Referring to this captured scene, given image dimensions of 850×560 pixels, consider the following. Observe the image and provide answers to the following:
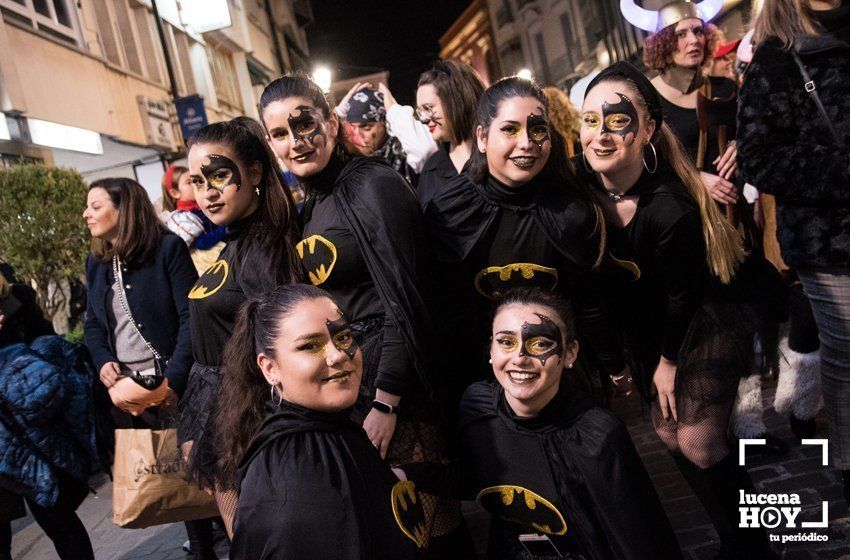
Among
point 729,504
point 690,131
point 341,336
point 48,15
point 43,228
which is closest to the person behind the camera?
point 341,336

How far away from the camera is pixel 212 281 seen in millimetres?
2943

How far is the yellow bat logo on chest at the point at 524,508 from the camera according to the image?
259 centimetres

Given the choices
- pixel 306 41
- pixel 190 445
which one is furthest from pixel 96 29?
pixel 306 41

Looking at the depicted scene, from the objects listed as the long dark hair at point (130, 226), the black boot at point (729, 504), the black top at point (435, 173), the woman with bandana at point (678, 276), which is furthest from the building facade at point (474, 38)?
the black boot at point (729, 504)

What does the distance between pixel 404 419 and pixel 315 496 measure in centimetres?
76

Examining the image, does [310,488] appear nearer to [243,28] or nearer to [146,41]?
[146,41]

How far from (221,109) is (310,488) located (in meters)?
21.0

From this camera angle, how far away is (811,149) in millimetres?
2816

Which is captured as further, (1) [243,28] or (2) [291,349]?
(1) [243,28]

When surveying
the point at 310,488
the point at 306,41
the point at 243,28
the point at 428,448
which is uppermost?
the point at 306,41

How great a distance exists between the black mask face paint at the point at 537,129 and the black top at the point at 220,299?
1113 millimetres

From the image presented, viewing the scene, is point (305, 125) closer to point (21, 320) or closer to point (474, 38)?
point (21, 320)

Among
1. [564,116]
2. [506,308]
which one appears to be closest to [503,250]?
[506,308]

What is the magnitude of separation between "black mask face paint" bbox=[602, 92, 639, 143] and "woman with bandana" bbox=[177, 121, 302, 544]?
1261 mm
